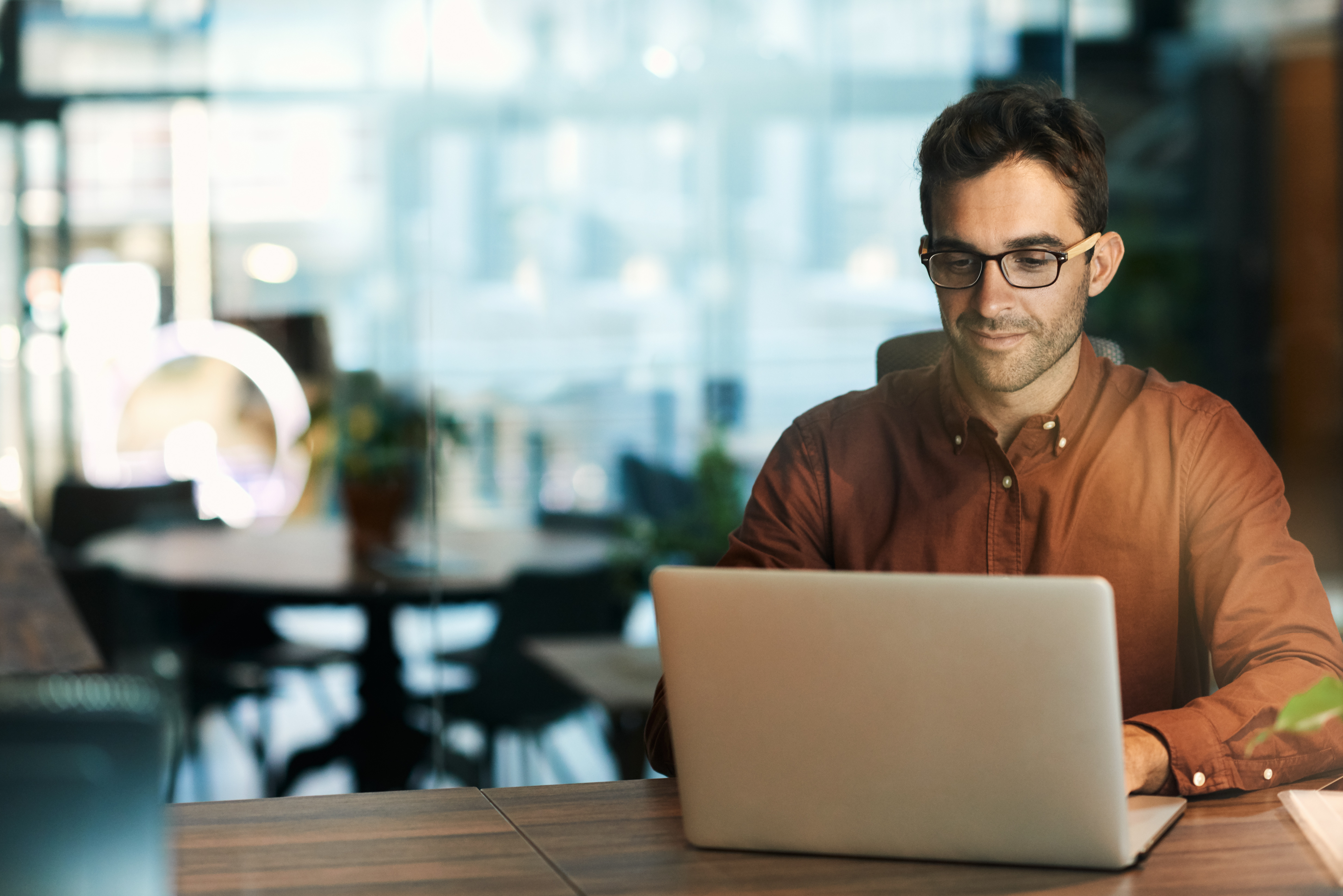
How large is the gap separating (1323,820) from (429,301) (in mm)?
3055

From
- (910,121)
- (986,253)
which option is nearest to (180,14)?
(910,121)

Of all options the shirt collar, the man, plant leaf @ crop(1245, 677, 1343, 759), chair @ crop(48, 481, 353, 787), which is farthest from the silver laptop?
chair @ crop(48, 481, 353, 787)

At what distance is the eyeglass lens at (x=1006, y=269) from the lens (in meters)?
1.66

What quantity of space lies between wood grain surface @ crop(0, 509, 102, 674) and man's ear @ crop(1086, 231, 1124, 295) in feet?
7.30

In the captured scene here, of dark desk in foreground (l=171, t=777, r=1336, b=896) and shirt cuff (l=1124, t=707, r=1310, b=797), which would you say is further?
shirt cuff (l=1124, t=707, r=1310, b=797)

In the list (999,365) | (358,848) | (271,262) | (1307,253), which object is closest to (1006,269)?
(999,365)

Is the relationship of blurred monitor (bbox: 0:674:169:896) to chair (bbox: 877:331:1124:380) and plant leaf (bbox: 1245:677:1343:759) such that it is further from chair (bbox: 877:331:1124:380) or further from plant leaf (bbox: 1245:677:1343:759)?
chair (bbox: 877:331:1124:380)

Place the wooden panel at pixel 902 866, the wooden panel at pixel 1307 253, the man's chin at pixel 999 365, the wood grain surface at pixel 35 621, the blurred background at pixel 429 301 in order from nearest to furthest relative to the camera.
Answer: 1. the wooden panel at pixel 902 866
2. the man's chin at pixel 999 365
3. the wood grain surface at pixel 35 621
4. the blurred background at pixel 429 301
5. the wooden panel at pixel 1307 253

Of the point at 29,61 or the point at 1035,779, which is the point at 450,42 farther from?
the point at 1035,779

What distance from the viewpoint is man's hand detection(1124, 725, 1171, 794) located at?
130 centimetres

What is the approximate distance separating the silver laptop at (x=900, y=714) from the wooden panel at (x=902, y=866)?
2 cm

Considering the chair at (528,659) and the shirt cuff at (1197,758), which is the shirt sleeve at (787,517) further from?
the chair at (528,659)

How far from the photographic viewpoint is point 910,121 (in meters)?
4.07

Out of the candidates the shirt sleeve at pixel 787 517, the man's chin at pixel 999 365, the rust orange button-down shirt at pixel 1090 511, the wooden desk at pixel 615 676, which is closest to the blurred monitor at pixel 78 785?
the rust orange button-down shirt at pixel 1090 511
